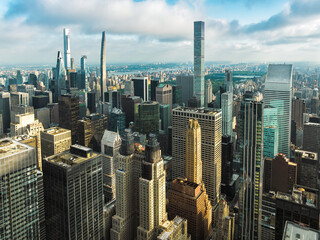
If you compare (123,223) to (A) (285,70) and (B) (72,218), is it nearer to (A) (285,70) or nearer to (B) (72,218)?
(B) (72,218)

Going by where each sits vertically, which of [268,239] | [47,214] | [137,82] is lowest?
[268,239]

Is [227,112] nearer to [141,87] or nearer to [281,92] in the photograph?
[281,92]

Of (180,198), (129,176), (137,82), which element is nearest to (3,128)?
(137,82)

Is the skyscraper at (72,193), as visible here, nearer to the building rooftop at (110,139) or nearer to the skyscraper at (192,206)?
the skyscraper at (192,206)

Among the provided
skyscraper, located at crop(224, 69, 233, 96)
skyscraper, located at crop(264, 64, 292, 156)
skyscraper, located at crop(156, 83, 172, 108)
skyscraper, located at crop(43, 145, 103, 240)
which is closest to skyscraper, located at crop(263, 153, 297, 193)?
skyscraper, located at crop(264, 64, 292, 156)

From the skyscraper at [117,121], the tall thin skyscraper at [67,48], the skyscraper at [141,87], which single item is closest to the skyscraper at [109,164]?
the skyscraper at [117,121]

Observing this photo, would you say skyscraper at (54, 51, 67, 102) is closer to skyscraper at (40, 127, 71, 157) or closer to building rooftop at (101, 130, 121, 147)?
skyscraper at (40, 127, 71, 157)
